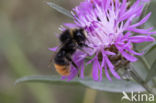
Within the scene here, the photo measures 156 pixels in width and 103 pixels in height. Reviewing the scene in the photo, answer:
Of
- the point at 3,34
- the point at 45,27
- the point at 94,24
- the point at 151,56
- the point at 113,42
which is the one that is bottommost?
the point at 113,42

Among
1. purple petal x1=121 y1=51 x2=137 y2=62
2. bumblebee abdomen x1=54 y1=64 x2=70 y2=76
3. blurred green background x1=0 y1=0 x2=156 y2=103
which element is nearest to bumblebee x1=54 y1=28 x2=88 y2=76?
bumblebee abdomen x1=54 y1=64 x2=70 y2=76

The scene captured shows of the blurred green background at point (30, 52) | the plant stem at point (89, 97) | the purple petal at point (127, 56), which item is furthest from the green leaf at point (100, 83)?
the plant stem at point (89, 97)

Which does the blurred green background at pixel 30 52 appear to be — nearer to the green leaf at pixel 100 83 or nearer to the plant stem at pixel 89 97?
the plant stem at pixel 89 97

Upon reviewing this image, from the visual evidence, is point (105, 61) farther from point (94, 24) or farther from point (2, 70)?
point (2, 70)

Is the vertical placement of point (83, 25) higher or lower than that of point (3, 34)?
lower

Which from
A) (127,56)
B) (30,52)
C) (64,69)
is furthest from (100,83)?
(30,52)

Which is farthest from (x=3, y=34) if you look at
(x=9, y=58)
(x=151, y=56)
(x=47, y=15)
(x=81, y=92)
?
(x=151, y=56)

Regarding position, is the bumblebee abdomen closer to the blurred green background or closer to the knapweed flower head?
the knapweed flower head
